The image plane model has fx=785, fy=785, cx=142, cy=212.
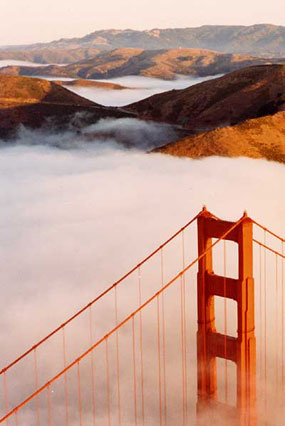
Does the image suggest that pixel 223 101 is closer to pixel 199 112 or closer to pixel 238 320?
pixel 199 112

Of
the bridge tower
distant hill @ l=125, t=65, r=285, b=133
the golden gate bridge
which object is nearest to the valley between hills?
distant hill @ l=125, t=65, r=285, b=133

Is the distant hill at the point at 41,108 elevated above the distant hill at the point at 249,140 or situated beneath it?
elevated above

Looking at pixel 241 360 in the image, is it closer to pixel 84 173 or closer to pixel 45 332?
pixel 45 332

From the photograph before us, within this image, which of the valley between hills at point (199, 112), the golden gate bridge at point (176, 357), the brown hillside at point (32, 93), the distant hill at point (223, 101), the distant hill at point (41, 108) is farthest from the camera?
the brown hillside at point (32, 93)

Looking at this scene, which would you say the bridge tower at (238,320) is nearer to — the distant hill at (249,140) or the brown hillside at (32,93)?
the distant hill at (249,140)

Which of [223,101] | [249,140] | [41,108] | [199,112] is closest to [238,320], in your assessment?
[249,140]

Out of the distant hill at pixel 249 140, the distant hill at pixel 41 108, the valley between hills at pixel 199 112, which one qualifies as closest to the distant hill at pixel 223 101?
the valley between hills at pixel 199 112

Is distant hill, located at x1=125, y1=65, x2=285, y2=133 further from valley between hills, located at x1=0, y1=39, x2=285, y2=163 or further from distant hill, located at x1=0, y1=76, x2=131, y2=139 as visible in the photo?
distant hill, located at x1=0, y1=76, x2=131, y2=139
